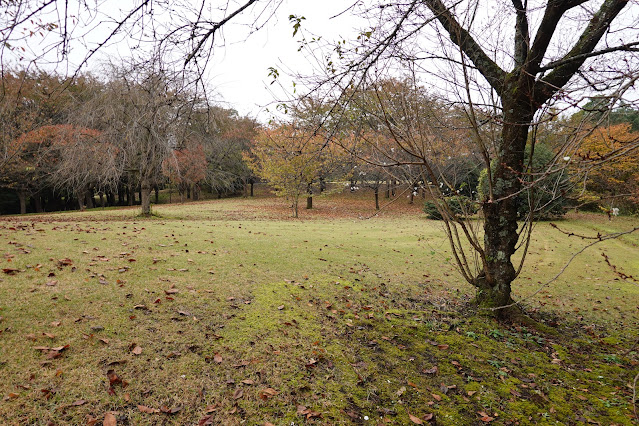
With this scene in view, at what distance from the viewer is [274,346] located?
321 centimetres

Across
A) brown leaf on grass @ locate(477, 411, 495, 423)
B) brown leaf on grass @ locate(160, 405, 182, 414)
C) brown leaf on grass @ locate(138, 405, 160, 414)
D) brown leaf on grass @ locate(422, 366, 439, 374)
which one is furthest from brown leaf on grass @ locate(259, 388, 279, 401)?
brown leaf on grass @ locate(477, 411, 495, 423)

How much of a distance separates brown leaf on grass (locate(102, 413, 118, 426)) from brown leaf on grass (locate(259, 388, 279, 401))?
0.97m

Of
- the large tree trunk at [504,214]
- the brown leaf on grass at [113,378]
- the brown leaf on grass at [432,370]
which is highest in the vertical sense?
the large tree trunk at [504,214]

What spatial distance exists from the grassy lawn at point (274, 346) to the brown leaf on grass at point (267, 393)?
13mm

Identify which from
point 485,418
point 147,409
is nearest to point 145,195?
point 147,409

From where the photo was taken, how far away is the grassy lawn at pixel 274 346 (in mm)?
2434

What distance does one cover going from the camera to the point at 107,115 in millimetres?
12617

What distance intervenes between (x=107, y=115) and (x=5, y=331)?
12.1 meters

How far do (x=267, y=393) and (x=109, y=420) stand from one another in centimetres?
105

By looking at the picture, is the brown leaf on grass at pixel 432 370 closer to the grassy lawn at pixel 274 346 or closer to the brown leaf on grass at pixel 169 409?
the grassy lawn at pixel 274 346

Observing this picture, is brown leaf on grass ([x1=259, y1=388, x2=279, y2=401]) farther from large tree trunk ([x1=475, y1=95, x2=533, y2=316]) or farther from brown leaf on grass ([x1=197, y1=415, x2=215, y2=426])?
large tree trunk ([x1=475, y1=95, x2=533, y2=316])

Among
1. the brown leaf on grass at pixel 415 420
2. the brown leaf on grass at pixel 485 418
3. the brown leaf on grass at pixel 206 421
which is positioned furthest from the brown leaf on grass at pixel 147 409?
the brown leaf on grass at pixel 485 418

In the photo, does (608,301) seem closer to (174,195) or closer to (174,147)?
(174,147)

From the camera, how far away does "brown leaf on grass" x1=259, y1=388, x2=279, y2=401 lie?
254cm
